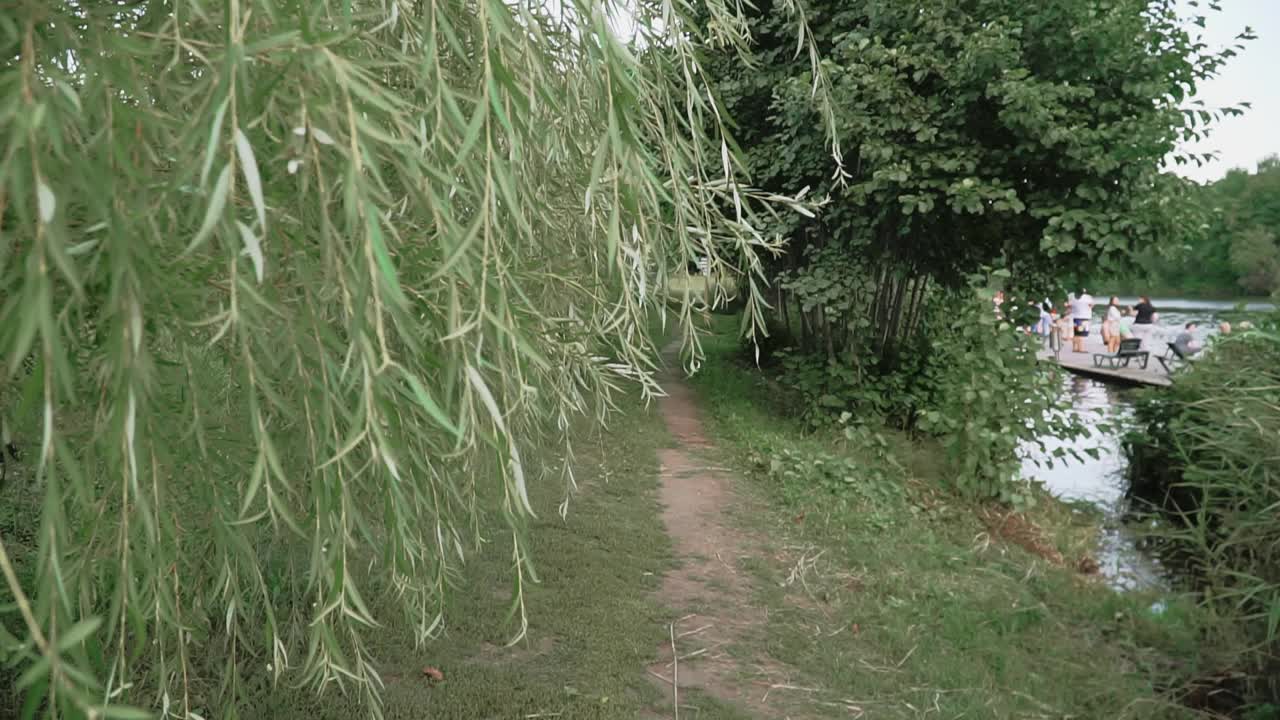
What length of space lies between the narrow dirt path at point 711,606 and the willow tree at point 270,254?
5.32 ft

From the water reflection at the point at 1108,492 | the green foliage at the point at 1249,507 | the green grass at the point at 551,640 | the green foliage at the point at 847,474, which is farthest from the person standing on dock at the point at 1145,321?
the green grass at the point at 551,640

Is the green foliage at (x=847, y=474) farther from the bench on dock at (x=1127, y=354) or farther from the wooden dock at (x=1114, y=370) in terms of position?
the bench on dock at (x=1127, y=354)

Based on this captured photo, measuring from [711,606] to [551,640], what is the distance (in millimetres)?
807

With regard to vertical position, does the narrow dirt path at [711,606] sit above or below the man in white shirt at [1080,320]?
below

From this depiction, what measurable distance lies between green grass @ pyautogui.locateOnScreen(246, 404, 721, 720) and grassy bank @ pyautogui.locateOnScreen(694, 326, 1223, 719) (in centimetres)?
60

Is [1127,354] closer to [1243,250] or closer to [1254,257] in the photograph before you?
[1254,257]

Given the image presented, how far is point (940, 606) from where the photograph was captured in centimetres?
402

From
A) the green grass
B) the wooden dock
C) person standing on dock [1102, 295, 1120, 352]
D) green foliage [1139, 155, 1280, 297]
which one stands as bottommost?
the green grass

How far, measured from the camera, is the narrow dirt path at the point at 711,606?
310 cm

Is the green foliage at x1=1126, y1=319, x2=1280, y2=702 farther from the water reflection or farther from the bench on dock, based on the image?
the bench on dock

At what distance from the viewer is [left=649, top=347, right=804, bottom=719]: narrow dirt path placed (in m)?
3.10

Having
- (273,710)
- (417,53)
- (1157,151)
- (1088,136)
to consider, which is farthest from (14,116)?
(1157,151)

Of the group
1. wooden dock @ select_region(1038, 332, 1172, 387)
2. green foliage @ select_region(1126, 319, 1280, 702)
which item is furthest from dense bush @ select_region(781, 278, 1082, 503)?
wooden dock @ select_region(1038, 332, 1172, 387)

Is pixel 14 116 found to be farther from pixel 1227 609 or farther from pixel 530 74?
pixel 1227 609
